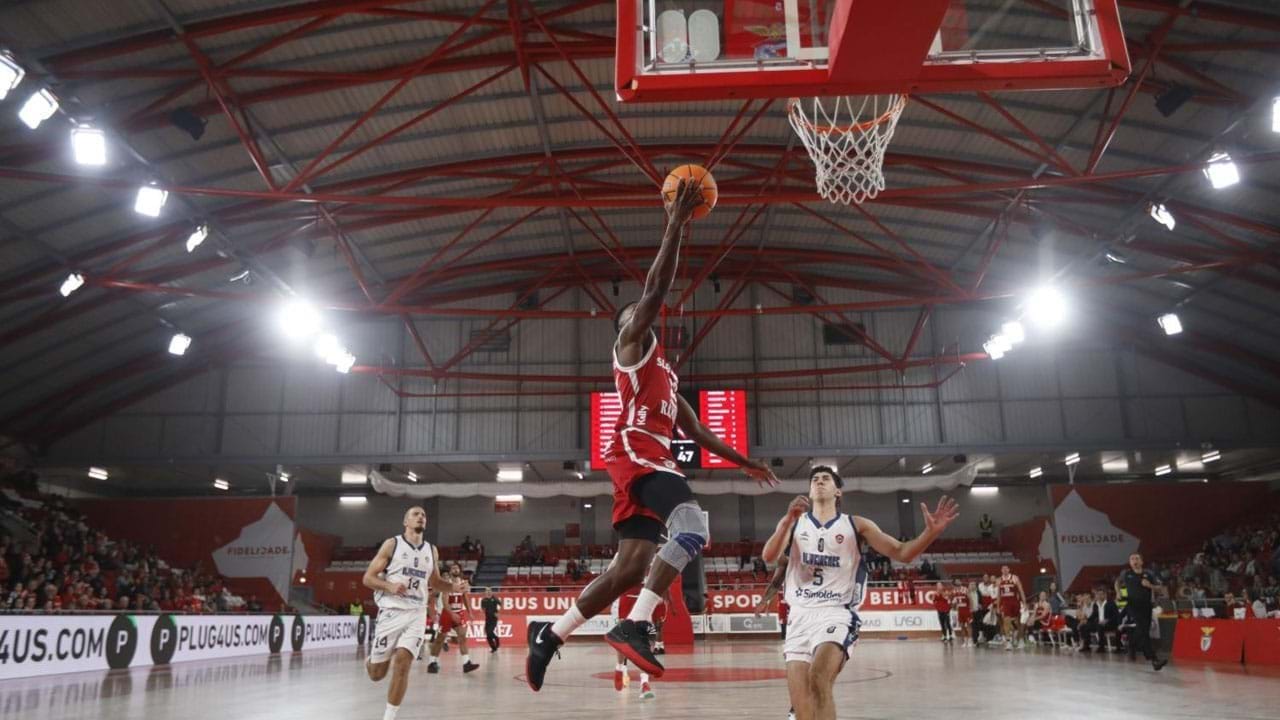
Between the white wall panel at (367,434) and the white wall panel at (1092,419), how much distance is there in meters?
24.0

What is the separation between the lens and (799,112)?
40.0 feet

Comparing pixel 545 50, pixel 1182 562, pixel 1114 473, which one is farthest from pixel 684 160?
pixel 1114 473

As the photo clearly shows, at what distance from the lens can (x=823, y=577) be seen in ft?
20.5

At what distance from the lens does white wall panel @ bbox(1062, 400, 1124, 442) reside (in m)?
31.5

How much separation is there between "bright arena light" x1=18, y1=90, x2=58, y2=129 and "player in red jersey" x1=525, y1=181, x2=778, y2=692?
14502 mm

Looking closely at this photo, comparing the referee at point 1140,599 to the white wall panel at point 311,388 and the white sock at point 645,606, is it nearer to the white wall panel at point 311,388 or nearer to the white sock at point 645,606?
the white sock at point 645,606

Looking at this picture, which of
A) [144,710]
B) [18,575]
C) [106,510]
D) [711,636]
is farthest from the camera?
[106,510]

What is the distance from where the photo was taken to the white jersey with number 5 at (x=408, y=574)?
8.26m

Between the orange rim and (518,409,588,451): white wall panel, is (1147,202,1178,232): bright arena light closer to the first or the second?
the orange rim

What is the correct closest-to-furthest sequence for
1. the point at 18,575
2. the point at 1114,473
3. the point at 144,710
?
the point at 144,710
the point at 18,575
the point at 1114,473

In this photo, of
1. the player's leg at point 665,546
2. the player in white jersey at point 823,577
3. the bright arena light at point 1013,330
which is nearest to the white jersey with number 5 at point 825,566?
the player in white jersey at point 823,577

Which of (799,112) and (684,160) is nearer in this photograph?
(799,112)

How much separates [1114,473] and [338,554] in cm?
3459

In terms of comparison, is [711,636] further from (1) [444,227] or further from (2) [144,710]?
(2) [144,710]
